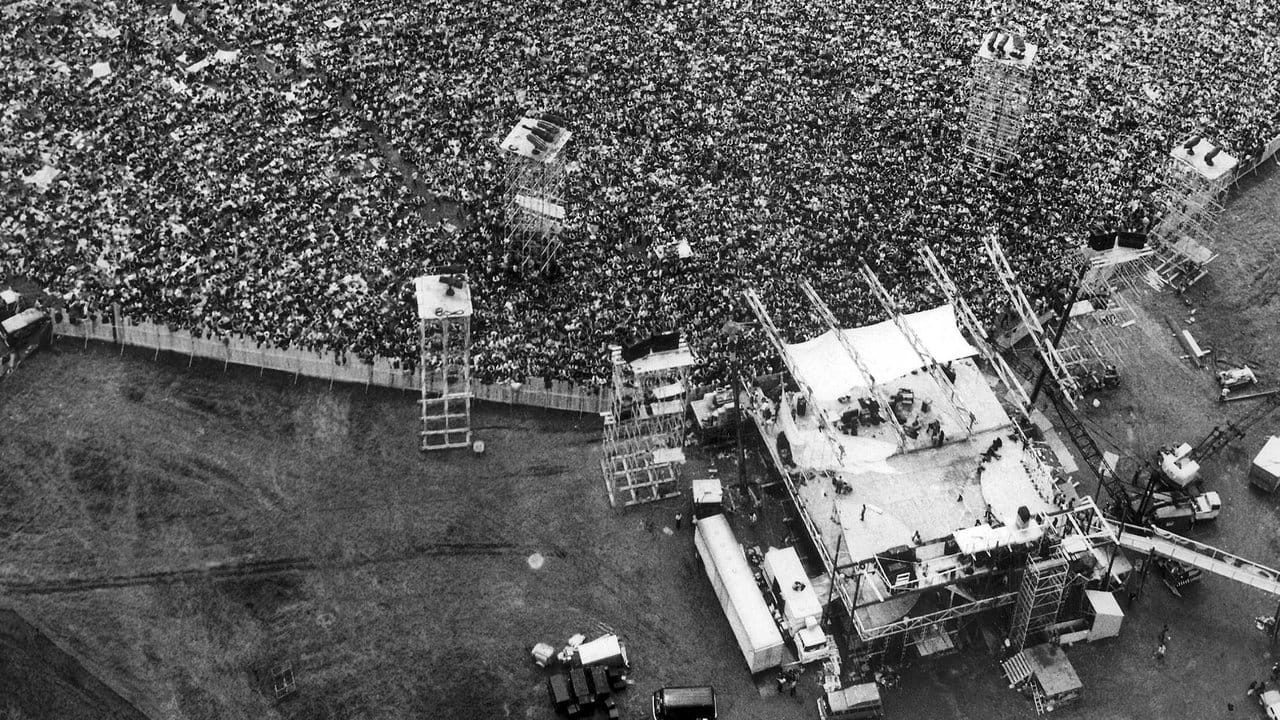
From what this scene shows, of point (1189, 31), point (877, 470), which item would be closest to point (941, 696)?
point (877, 470)

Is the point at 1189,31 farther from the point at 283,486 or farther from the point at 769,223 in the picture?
the point at 283,486

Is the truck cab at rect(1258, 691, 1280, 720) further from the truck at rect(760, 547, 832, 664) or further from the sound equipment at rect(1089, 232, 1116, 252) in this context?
the sound equipment at rect(1089, 232, 1116, 252)

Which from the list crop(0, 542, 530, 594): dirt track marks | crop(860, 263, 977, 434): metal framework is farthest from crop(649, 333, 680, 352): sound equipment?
crop(0, 542, 530, 594): dirt track marks

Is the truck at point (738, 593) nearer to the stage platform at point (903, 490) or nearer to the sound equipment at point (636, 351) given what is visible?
the stage platform at point (903, 490)

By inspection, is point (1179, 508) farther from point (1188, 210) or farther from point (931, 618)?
point (1188, 210)

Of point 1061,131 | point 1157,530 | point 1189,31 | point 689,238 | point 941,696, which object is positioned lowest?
point 941,696

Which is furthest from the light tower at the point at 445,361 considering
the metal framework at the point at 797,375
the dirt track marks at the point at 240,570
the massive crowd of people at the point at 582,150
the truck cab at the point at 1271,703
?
the truck cab at the point at 1271,703
